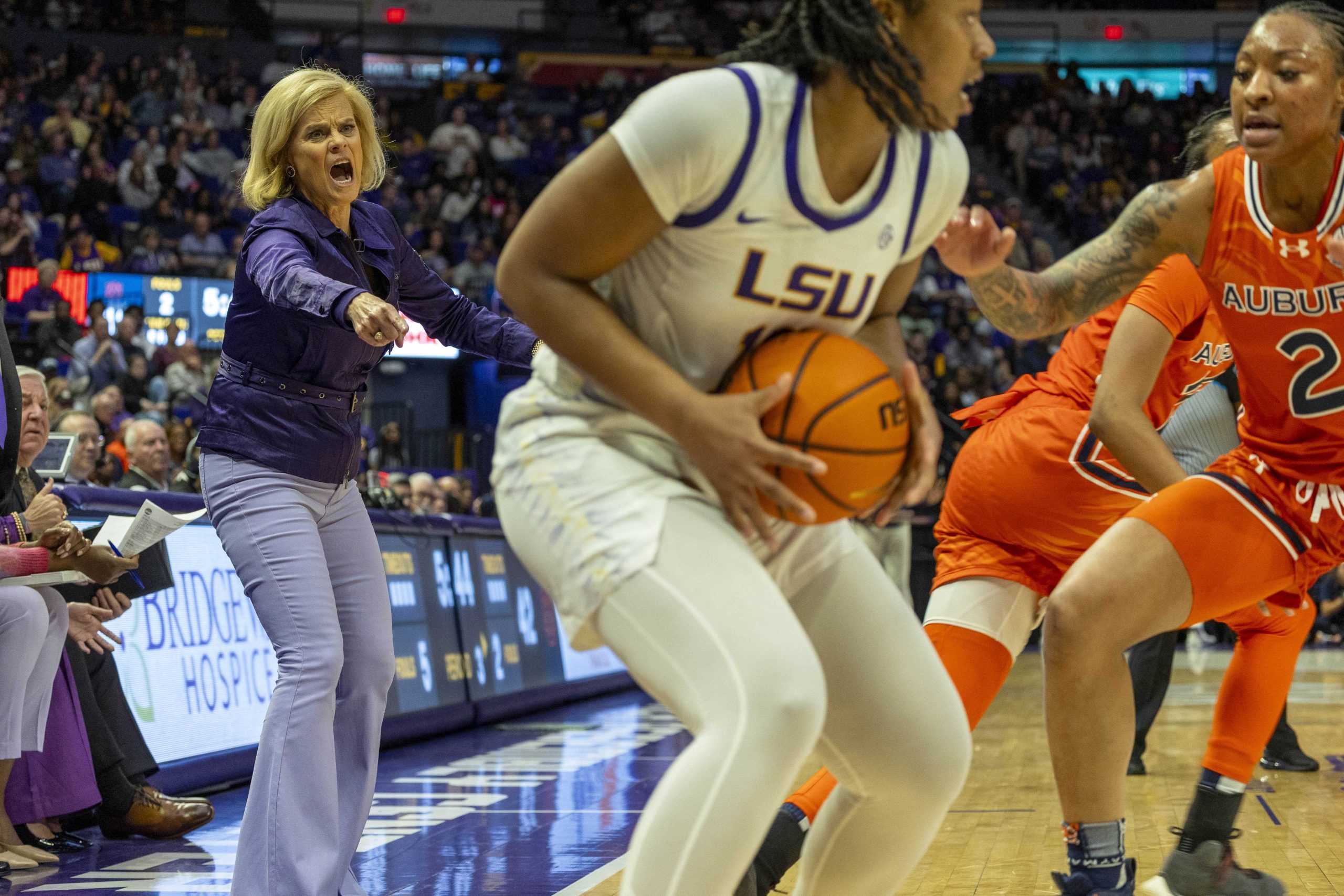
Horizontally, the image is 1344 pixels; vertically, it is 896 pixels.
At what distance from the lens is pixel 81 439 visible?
754cm

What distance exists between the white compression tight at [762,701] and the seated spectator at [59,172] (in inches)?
695

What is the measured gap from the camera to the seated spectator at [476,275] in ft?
63.5

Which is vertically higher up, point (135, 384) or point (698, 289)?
point (698, 289)

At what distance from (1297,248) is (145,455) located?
5993mm

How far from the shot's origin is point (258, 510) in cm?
355

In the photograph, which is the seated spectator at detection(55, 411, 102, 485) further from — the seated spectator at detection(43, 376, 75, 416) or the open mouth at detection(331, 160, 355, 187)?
the open mouth at detection(331, 160, 355, 187)

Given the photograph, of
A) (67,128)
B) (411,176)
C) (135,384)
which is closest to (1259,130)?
(135,384)

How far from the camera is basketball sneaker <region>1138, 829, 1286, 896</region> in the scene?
3457 mm

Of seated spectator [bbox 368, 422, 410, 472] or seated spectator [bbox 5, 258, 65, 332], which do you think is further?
seated spectator [bbox 368, 422, 410, 472]

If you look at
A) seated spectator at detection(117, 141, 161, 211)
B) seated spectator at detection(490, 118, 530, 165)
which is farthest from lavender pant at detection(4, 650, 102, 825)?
seated spectator at detection(490, 118, 530, 165)

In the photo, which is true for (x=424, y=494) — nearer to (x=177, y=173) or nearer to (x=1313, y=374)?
(x=1313, y=374)

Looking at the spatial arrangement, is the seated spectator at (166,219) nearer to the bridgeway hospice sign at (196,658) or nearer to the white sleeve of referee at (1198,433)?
the bridgeway hospice sign at (196,658)

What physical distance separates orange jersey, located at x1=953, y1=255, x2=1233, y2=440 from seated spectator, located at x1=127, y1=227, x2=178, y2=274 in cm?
1394

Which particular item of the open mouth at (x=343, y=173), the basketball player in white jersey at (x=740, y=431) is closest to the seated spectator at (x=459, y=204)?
the open mouth at (x=343, y=173)
